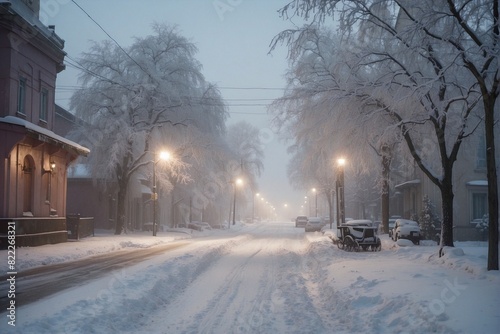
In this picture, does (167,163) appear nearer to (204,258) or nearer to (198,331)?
(204,258)

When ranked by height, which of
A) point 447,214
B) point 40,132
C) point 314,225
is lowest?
point 314,225

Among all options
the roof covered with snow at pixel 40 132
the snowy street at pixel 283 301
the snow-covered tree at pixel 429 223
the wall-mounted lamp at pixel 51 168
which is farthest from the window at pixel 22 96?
the snow-covered tree at pixel 429 223

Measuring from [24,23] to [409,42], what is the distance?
17406mm

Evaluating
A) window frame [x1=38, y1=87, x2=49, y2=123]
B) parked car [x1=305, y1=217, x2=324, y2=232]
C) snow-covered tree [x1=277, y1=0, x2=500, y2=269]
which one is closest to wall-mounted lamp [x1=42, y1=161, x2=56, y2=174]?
window frame [x1=38, y1=87, x2=49, y2=123]

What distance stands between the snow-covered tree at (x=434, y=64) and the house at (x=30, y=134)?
12.9m

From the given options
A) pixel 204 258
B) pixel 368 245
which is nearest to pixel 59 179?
pixel 204 258

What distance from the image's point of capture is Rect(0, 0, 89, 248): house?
21.5 metres

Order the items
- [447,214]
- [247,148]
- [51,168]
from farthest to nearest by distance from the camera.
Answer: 1. [247,148]
2. [51,168]
3. [447,214]

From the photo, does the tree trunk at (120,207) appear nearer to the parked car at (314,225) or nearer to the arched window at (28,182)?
the arched window at (28,182)

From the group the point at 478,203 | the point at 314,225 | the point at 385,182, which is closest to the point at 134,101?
the point at 385,182

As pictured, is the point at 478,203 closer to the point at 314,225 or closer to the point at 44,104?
the point at 314,225

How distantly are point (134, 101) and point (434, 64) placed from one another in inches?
885

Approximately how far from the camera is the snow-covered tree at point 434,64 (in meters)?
12.3

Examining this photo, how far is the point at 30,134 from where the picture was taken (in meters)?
22.2
